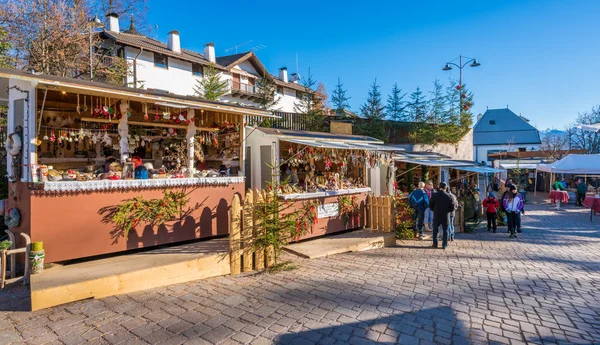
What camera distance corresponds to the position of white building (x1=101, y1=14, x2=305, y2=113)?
70.6ft

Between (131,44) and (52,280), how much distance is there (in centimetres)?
1992

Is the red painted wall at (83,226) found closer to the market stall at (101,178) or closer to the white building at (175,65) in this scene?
the market stall at (101,178)

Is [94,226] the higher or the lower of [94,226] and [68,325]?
the higher

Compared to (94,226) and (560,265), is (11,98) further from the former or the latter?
(560,265)

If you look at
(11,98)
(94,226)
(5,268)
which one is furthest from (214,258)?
(11,98)

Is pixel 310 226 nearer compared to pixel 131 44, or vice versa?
pixel 310 226

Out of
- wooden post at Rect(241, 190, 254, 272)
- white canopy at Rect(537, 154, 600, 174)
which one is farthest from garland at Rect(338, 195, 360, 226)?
white canopy at Rect(537, 154, 600, 174)

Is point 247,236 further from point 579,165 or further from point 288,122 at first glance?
point 579,165

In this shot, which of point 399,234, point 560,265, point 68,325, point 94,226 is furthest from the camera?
point 399,234

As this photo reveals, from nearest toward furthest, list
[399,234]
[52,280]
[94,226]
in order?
[52,280] < [94,226] < [399,234]

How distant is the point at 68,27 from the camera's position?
1523 centimetres

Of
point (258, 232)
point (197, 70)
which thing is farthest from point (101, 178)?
point (197, 70)

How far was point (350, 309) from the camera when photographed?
4.53 metres

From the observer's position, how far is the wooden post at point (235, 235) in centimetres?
582
